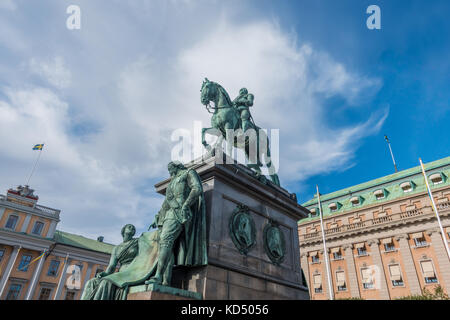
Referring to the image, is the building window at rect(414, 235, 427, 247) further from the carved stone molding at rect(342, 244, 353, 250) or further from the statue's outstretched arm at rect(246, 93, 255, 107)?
the statue's outstretched arm at rect(246, 93, 255, 107)

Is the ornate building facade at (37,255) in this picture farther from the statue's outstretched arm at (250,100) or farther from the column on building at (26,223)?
the statue's outstretched arm at (250,100)

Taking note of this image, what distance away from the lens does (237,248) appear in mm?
6305

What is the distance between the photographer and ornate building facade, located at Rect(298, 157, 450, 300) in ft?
117

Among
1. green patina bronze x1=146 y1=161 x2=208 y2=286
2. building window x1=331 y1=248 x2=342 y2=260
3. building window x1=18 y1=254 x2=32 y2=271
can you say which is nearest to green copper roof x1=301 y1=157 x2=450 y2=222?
building window x1=331 y1=248 x2=342 y2=260

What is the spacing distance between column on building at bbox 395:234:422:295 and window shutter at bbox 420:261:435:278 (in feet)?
3.32

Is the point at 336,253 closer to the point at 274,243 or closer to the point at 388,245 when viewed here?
the point at 388,245

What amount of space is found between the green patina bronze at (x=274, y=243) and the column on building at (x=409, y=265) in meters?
36.6

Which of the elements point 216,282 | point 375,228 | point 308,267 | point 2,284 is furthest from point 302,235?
point 216,282

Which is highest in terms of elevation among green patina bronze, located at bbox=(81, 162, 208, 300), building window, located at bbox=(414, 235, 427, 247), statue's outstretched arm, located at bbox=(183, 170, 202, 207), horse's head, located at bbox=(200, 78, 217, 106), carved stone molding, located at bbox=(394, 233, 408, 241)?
carved stone molding, located at bbox=(394, 233, 408, 241)

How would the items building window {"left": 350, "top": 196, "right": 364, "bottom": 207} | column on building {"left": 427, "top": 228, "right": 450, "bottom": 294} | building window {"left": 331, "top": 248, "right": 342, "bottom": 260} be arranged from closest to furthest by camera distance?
column on building {"left": 427, "top": 228, "right": 450, "bottom": 294} < building window {"left": 331, "top": 248, "right": 342, "bottom": 260} < building window {"left": 350, "top": 196, "right": 364, "bottom": 207}

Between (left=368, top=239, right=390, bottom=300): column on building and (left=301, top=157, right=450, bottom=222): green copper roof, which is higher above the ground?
(left=301, top=157, right=450, bottom=222): green copper roof

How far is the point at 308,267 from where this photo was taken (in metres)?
45.6

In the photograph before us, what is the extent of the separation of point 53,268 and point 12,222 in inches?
346
